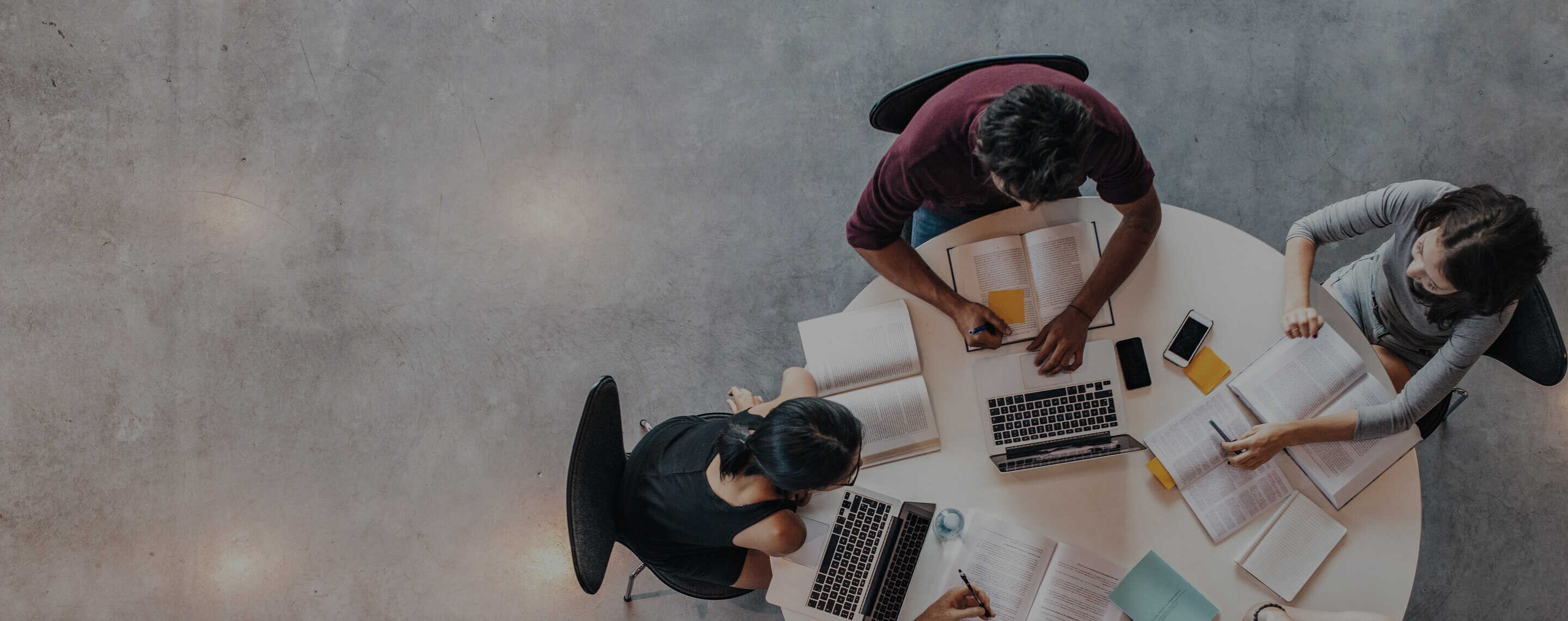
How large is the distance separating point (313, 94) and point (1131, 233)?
9.24ft

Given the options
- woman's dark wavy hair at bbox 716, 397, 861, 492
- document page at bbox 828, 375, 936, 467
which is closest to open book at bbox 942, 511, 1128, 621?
document page at bbox 828, 375, 936, 467

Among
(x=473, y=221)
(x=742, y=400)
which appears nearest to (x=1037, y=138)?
(x=742, y=400)

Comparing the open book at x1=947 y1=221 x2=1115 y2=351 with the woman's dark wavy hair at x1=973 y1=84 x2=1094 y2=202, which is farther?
the open book at x1=947 y1=221 x2=1115 y2=351

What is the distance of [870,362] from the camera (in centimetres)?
183

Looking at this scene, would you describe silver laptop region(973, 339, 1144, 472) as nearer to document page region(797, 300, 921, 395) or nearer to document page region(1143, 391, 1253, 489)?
document page region(1143, 391, 1253, 489)

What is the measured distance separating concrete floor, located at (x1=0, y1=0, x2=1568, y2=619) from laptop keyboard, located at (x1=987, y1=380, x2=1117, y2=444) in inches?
40.2

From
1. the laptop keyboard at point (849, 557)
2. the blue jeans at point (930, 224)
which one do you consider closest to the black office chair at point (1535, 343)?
the blue jeans at point (930, 224)

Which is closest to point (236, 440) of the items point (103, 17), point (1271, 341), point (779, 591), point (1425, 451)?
point (103, 17)

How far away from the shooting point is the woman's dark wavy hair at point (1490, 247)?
5.00 ft

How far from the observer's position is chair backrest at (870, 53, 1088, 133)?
1682 millimetres

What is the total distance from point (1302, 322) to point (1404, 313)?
388mm

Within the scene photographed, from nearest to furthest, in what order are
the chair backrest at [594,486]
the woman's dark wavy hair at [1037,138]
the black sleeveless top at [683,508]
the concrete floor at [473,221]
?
the woman's dark wavy hair at [1037,138] < the chair backrest at [594,486] < the black sleeveless top at [683,508] < the concrete floor at [473,221]

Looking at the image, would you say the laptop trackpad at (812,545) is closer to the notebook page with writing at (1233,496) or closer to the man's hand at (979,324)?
the man's hand at (979,324)

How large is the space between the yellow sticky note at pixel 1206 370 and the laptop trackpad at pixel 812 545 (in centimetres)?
92
